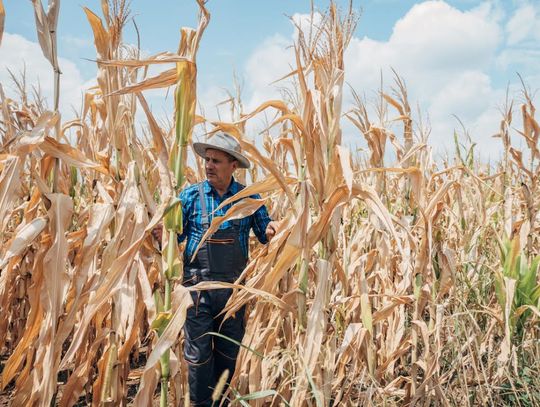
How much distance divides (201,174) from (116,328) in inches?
74.7

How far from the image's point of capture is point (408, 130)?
3.08 metres

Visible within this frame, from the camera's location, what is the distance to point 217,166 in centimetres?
290

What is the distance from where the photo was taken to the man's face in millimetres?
2894

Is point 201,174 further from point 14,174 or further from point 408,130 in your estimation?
point 14,174

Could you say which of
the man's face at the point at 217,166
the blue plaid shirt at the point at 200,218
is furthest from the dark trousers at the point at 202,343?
the man's face at the point at 217,166

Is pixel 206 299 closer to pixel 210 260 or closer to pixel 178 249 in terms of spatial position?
pixel 210 260

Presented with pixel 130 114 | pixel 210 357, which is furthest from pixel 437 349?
pixel 130 114

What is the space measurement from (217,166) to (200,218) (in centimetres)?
32

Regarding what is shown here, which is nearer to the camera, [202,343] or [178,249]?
[178,249]

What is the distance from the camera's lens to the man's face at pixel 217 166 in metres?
2.89

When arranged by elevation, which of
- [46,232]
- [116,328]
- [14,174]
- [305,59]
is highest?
[305,59]

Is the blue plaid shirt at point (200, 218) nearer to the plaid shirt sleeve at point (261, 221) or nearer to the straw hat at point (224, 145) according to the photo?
the plaid shirt sleeve at point (261, 221)

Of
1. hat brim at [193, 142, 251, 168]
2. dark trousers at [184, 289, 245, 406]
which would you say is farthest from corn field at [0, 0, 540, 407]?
hat brim at [193, 142, 251, 168]

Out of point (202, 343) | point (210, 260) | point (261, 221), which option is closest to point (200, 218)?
point (210, 260)
